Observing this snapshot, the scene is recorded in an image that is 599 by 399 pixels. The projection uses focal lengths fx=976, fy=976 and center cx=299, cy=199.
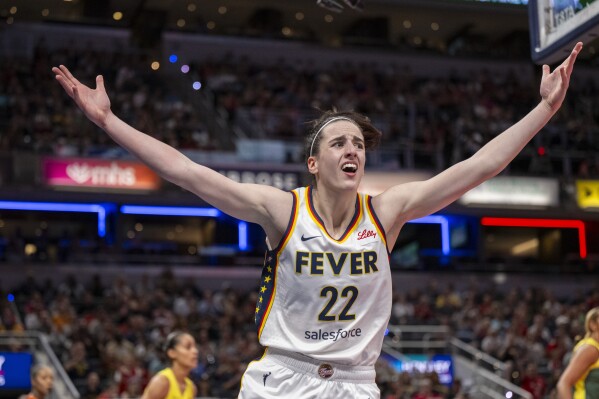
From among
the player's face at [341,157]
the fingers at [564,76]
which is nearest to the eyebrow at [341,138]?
the player's face at [341,157]

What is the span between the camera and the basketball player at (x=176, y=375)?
831 centimetres

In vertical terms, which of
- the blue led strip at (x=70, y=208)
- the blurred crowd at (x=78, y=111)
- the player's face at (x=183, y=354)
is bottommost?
the player's face at (x=183, y=354)

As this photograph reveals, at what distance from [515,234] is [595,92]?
551cm

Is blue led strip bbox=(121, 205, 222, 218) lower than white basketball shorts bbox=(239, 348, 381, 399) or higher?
higher

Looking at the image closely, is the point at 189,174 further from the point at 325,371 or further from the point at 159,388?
the point at 159,388

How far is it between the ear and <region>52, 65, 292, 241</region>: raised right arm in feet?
0.69

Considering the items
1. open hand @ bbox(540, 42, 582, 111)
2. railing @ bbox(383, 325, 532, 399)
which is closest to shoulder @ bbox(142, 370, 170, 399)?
open hand @ bbox(540, 42, 582, 111)

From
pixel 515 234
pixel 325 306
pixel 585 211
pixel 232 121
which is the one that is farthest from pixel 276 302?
pixel 515 234

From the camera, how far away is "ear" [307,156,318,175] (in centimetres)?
494

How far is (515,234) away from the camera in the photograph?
33.9 metres

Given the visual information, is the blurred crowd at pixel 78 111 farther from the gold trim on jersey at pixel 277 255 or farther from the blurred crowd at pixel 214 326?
the gold trim on jersey at pixel 277 255

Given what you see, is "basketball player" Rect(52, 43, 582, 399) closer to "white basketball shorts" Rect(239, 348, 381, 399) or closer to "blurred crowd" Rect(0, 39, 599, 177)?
"white basketball shorts" Rect(239, 348, 381, 399)

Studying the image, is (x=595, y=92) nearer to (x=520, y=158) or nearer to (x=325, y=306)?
(x=520, y=158)

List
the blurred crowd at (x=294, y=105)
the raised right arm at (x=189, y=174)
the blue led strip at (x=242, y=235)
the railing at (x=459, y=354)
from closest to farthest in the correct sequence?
the raised right arm at (x=189, y=174)
the railing at (x=459, y=354)
the blurred crowd at (x=294, y=105)
the blue led strip at (x=242, y=235)
